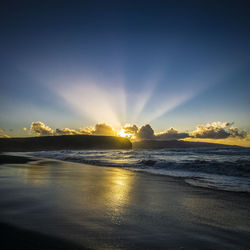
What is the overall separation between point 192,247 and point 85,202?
66.4 inches

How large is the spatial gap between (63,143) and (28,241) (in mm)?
85995

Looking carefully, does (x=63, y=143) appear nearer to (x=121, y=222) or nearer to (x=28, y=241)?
(x=121, y=222)

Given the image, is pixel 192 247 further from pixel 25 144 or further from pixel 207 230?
pixel 25 144

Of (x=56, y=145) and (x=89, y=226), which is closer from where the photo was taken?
(x=89, y=226)

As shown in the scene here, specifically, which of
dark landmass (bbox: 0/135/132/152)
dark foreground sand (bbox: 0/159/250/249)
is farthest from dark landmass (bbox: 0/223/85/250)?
dark landmass (bbox: 0/135/132/152)

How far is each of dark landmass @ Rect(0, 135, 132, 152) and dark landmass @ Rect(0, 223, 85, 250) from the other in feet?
223

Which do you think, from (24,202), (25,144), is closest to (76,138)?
(25,144)

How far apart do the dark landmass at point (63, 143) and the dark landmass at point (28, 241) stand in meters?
67.9

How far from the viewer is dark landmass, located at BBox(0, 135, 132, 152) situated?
72.8 metres

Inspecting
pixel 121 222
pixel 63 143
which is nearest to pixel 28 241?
pixel 121 222

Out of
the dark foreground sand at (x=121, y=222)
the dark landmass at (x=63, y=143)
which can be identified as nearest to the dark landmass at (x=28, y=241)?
the dark foreground sand at (x=121, y=222)

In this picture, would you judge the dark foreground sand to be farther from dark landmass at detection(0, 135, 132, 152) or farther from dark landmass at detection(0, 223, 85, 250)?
dark landmass at detection(0, 135, 132, 152)

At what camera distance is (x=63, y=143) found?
8281 centimetres

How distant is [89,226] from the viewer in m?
1.83
